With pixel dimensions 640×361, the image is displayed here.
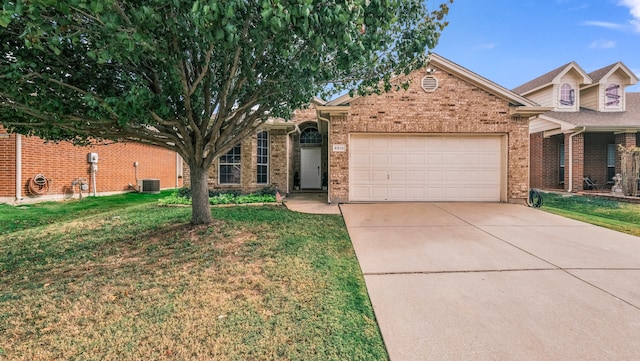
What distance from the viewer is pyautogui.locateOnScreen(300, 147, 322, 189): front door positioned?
15.4m

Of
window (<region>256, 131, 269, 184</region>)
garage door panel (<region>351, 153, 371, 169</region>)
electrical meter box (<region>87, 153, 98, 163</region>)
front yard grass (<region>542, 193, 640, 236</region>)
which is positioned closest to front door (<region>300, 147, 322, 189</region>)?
window (<region>256, 131, 269, 184</region>)

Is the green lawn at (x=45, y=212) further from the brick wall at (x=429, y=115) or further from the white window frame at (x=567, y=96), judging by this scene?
the white window frame at (x=567, y=96)

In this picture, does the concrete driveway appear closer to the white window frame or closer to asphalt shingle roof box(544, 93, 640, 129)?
asphalt shingle roof box(544, 93, 640, 129)

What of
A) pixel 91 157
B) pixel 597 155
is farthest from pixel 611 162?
pixel 91 157

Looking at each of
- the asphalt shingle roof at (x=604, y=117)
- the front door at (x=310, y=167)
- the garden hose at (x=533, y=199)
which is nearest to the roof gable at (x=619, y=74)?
the asphalt shingle roof at (x=604, y=117)

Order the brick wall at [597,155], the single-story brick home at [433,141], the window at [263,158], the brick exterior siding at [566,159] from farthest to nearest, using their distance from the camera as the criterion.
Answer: the brick wall at [597,155] < the brick exterior siding at [566,159] < the window at [263,158] < the single-story brick home at [433,141]

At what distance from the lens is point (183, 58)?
4.22 m

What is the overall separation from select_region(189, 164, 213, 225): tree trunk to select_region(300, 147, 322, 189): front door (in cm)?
959

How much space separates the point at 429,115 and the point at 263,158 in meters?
6.65

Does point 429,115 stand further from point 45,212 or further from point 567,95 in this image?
point 567,95

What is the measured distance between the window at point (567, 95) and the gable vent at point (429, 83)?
1145 cm

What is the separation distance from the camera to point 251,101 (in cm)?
512

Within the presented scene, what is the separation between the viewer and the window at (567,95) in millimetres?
15375

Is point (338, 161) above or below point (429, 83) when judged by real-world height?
below
